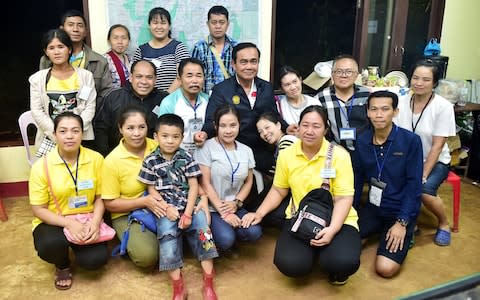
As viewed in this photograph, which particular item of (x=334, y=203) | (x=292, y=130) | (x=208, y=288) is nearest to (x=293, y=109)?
(x=292, y=130)

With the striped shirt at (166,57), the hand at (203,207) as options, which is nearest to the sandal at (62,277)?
the hand at (203,207)

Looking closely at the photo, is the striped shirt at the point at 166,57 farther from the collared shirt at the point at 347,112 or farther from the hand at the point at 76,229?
the hand at the point at 76,229

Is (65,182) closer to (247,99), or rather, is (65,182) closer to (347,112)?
(247,99)

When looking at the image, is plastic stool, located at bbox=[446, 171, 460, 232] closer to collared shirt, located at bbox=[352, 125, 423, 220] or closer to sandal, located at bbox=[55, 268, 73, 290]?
collared shirt, located at bbox=[352, 125, 423, 220]

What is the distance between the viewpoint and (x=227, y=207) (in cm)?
268

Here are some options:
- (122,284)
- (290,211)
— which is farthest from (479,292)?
(122,284)

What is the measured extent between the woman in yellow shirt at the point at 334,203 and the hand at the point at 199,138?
506 millimetres

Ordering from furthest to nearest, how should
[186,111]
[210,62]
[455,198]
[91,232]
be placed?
[210,62] → [455,198] → [186,111] → [91,232]

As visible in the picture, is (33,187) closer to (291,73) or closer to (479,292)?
(291,73)

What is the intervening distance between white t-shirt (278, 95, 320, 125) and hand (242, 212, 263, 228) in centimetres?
79

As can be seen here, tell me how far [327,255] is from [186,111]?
1.29 m

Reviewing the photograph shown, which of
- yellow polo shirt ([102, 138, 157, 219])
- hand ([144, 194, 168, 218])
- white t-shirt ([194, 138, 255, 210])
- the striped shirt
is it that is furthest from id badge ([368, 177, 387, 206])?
the striped shirt

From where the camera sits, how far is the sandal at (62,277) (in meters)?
2.46

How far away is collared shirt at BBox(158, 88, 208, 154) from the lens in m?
2.87
